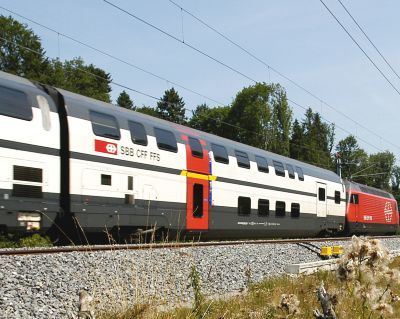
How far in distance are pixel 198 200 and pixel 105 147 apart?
13.7 feet

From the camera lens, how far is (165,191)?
13.1 m

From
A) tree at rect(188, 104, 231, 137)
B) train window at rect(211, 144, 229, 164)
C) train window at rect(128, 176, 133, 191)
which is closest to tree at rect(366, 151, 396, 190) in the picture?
tree at rect(188, 104, 231, 137)

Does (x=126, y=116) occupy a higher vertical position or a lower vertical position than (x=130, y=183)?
higher

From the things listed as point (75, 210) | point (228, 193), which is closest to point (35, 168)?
point (75, 210)

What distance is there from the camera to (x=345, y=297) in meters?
4.61

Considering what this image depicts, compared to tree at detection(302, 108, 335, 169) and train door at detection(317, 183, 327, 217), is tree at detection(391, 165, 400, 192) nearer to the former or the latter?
tree at detection(302, 108, 335, 169)

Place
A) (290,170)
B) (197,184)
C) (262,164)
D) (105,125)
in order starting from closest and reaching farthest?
(105,125) → (197,184) → (262,164) → (290,170)

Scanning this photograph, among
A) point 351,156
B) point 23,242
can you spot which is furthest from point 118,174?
point 351,156

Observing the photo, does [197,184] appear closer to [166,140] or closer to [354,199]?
[166,140]

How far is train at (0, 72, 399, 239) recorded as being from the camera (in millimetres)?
9602

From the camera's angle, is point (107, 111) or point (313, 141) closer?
point (107, 111)

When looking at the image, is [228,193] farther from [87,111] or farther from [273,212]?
[87,111]

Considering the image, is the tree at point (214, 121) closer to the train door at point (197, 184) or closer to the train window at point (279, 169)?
the train window at point (279, 169)

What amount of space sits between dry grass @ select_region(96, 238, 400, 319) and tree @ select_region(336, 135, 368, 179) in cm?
10328
